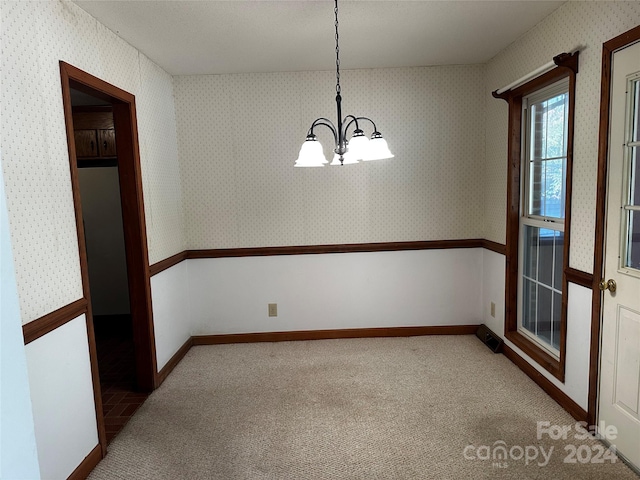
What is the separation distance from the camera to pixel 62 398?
1.91 metres

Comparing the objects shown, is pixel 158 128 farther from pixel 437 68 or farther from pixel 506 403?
pixel 506 403

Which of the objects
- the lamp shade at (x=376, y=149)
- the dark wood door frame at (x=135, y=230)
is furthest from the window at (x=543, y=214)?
the dark wood door frame at (x=135, y=230)

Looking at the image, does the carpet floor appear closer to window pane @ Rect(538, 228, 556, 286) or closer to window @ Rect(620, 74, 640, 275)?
window pane @ Rect(538, 228, 556, 286)

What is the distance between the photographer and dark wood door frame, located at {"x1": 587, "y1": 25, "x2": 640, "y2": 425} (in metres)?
1.98

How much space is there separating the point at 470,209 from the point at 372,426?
216 centimetres

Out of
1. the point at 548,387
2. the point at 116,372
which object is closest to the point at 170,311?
the point at 116,372

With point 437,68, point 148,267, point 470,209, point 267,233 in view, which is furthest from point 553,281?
point 148,267

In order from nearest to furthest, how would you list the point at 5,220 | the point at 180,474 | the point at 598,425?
the point at 5,220 → the point at 180,474 → the point at 598,425

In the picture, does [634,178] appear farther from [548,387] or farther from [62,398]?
[62,398]

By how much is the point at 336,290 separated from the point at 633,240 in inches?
90.6

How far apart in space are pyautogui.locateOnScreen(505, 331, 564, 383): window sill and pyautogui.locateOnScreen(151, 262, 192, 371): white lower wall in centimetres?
271

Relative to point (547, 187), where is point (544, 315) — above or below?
below

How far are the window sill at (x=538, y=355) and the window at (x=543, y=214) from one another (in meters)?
0.04

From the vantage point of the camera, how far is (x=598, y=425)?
2.18 m
